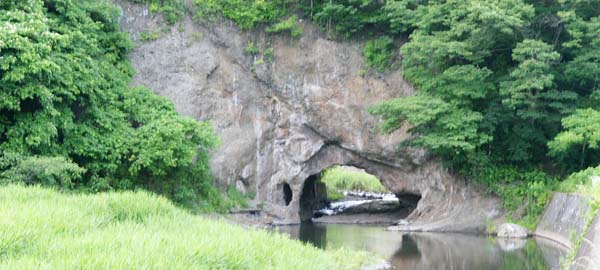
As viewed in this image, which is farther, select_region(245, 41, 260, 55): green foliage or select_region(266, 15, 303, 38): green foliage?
select_region(245, 41, 260, 55): green foliage

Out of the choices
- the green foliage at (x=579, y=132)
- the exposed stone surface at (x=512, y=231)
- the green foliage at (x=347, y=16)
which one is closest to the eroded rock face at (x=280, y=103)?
the green foliage at (x=347, y=16)

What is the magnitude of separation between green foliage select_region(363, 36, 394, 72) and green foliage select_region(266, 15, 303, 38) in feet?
8.88

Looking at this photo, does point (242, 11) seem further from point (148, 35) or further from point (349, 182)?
point (349, 182)

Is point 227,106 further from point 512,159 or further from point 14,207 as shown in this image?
point 14,207

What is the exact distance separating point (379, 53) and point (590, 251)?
16653 millimetres

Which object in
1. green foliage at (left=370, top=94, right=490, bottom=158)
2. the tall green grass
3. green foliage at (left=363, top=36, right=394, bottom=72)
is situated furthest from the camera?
the tall green grass

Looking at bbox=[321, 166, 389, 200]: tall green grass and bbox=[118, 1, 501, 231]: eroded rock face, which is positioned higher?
bbox=[118, 1, 501, 231]: eroded rock face

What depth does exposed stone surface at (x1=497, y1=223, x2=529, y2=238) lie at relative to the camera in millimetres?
18969

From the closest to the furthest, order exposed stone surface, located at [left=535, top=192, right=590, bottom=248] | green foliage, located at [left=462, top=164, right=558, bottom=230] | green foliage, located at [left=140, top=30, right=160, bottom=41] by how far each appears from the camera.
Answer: exposed stone surface, located at [left=535, top=192, right=590, bottom=248] < green foliage, located at [left=462, top=164, right=558, bottom=230] < green foliage, located at [left=140, top=30, right=160, bottom=41]

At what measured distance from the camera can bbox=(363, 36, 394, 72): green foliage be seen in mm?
22812

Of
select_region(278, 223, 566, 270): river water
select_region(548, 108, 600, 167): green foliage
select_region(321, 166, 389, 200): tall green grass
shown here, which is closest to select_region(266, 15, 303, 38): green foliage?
select_region(278, 223, 566, 270): river water

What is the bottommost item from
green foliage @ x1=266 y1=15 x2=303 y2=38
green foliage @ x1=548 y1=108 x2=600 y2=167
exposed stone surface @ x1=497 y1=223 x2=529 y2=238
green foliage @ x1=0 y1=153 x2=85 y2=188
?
exposed stone surface @ x1=497 y1=223 x2=529 y2=238

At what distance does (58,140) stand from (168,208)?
8.23 meters

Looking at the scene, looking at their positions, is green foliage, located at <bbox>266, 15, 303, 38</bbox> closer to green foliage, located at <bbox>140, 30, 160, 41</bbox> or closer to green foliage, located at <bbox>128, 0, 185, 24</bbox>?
green foliage, located at <bbox>128, 0, 185, 24</bbox>
